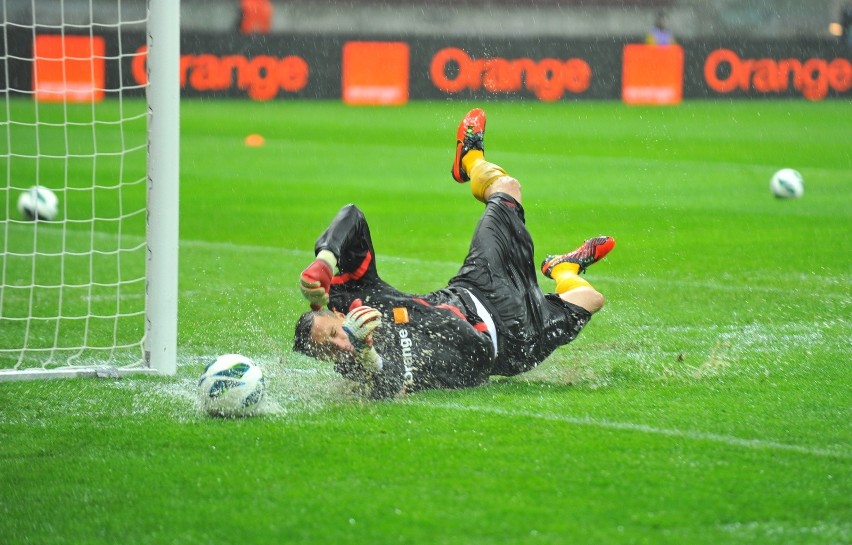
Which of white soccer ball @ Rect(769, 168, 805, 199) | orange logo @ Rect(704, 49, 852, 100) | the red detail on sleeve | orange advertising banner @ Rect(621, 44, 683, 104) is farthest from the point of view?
orange logo @ Rect(704, 49, 852, 100)

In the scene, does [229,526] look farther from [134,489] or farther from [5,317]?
[5,317]

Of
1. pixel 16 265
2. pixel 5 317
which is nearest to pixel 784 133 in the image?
pixel 16 265

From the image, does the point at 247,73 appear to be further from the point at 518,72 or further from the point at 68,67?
the point at 518,72

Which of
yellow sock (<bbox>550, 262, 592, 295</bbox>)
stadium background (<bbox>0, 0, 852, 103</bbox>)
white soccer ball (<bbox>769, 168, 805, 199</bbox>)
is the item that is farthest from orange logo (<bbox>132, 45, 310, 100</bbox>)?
yellow sock (<bbox>550, 262, 592, 295</bbox>)

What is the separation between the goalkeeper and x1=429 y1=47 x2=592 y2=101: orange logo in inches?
768

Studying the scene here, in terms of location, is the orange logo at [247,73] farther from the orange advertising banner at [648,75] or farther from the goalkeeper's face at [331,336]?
the goalkeeper's face at [331,336]

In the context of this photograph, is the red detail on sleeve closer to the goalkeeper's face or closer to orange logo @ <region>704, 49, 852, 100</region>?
the goalkeeper's face

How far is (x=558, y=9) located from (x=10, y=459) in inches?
1210

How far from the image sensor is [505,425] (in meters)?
5.04

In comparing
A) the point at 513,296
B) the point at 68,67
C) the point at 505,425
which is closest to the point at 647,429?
the point at 505,425

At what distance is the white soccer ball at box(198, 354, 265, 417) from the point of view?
5.23 m

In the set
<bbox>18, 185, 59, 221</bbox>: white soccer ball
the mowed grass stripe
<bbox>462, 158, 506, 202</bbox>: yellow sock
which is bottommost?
<bbox>18, 185, 59, 221</bbox>: white soccer ball

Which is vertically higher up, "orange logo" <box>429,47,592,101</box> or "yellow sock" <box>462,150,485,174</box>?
"yellow sock" <box>462,150,485,174</box>

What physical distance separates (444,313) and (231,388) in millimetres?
1120
